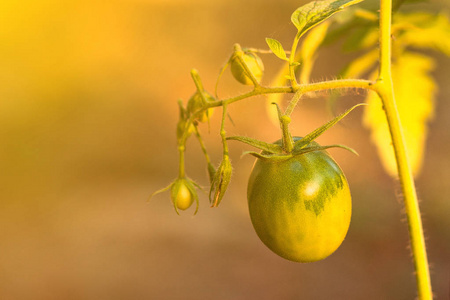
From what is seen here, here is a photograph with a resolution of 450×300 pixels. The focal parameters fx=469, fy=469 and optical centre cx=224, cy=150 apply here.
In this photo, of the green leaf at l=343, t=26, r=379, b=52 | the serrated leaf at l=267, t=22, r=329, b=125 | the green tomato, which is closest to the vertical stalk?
the green tomato

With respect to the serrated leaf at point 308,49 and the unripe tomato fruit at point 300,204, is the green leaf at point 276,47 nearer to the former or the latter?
the unripe tomato fruit at point 300,204

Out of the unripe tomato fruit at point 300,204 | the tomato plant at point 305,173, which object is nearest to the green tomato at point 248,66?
the tomato plant at point 305,173

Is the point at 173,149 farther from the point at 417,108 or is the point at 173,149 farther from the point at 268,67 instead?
the point at 417,108

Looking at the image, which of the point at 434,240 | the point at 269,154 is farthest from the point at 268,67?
the point at 269,154

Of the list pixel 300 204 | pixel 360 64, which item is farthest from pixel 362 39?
pixel 300 204

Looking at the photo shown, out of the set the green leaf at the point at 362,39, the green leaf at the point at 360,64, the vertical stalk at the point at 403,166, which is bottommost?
the vertical stalk at the point at 403,166

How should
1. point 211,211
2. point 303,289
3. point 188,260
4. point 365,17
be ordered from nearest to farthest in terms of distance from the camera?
point 365,17, point 303,289, point 188,260, point 211,211

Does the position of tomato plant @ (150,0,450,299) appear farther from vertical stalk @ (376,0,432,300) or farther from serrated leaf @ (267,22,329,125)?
serrated leaf @ (267,22,329,125)
